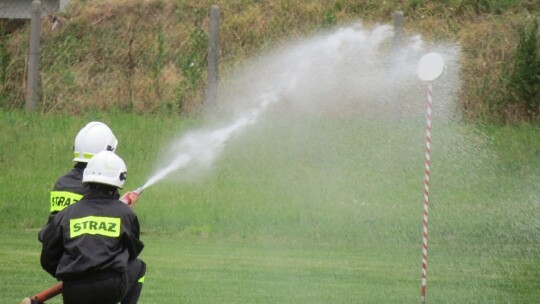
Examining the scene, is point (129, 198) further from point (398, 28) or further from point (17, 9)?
point (17, 9)

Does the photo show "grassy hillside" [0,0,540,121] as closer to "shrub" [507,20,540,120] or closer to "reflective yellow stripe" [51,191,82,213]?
"shrub" [507,20,540,120]

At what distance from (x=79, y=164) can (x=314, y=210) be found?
9.54m

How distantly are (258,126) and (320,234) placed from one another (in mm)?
4753

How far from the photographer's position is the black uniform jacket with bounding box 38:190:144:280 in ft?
28.2

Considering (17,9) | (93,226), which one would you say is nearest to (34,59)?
(17,9)

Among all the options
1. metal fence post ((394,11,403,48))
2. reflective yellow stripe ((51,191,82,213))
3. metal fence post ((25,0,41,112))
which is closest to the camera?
reflective yellow stripe ((51,191,82,213))

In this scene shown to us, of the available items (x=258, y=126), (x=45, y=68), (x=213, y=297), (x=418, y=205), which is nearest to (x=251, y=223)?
(x=418, y=205)

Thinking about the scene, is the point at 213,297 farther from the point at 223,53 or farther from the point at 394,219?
the point at 223,53

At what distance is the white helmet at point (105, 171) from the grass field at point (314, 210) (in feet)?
12.8

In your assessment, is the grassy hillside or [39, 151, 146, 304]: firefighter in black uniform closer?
[39, 151, 146, 304]: firefighter in black uniform

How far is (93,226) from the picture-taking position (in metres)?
8.62

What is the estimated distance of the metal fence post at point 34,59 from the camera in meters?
23.0

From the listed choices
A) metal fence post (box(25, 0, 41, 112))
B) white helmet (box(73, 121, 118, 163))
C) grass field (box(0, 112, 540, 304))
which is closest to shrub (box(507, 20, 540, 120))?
grass field (box(0, 112, 540, 304))

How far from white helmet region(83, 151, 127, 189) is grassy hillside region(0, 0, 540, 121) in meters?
14.5
